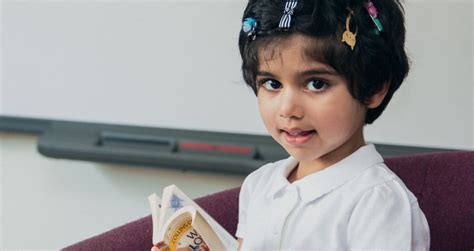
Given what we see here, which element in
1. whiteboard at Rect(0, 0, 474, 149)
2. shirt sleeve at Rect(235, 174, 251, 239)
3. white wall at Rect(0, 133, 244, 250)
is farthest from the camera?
white wall at Rect(0, 133, 244, 250)

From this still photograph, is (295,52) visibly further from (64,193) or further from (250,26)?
(64,193)

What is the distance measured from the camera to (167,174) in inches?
61.7

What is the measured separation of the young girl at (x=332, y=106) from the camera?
29.1 inches

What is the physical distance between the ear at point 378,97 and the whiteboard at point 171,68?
559 mm

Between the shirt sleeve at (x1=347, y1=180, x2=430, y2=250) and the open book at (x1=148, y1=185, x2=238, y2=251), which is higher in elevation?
the shirt sleeve at (x1=347, y1=180, x2=430, y2=250)

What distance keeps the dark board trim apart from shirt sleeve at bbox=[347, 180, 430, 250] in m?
0.64

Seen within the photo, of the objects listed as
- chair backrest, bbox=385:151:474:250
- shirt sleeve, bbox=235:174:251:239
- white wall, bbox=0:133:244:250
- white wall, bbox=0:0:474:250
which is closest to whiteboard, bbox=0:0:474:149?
white wall, bbox=0:0:474:250

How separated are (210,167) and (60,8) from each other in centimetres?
46

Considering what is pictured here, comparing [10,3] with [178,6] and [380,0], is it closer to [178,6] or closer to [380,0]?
[178,6]

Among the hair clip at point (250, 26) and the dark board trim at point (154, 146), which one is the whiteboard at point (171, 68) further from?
the hair clip at point (250, 26)

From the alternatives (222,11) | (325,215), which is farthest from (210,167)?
(325,215)

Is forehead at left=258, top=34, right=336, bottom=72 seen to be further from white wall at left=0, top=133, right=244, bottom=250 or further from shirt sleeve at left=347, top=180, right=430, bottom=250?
white wall at left=0, top=133, right=244, bottom=250

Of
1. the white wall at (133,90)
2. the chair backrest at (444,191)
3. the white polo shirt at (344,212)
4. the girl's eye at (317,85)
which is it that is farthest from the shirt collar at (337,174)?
the white wall at (133,90)

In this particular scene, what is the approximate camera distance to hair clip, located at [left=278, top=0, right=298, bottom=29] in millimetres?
745
